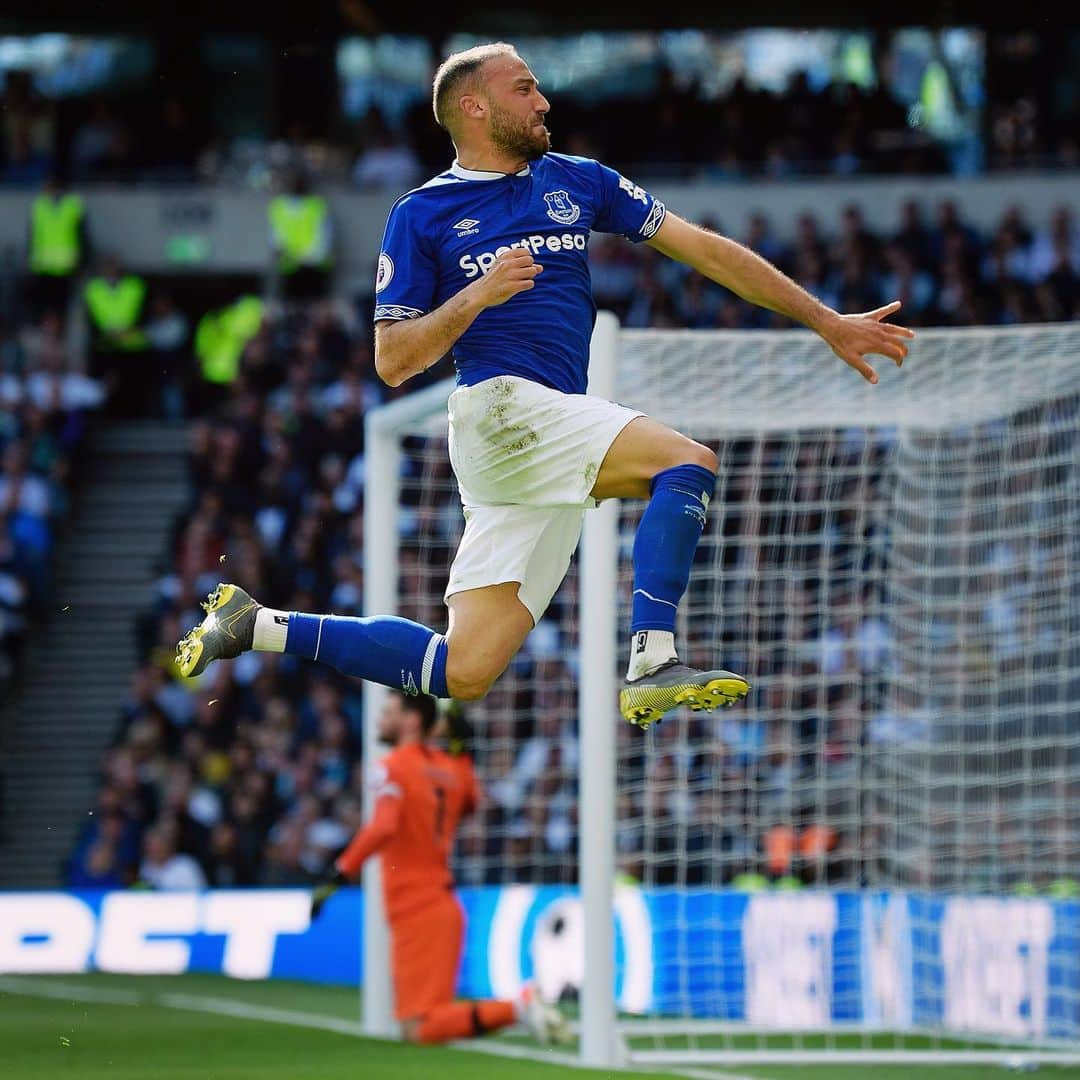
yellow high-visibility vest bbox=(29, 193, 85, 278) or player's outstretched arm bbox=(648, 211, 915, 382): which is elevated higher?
yellow high-visibility vest bbox=(29, 193, 85, 278)

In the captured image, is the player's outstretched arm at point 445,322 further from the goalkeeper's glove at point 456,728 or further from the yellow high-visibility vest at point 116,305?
the yellow high-visibility vest at point 116,305

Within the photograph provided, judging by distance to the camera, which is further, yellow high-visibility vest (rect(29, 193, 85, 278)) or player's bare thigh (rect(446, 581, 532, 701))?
yellow high-visibility vest (rect(29, 193, 85, 278))

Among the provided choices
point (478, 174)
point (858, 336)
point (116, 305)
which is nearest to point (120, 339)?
point (116, 305)

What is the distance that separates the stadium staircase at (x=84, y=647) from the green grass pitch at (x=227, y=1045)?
145 inches

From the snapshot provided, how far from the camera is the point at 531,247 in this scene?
6262 millimetres

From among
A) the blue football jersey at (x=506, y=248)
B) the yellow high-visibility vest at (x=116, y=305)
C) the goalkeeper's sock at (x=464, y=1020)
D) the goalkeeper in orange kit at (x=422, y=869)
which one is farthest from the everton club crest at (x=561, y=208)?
the yellow high-visibility vest at (x=116, y=305)

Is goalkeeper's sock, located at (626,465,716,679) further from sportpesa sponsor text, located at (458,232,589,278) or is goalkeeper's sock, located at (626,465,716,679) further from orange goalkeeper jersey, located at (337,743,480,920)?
orange goalkeeper jersey, located at (337,743,480,920)

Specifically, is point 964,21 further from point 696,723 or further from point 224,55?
point 696,723

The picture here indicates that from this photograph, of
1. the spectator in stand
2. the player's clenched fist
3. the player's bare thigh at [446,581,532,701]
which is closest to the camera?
the player's clenched fist

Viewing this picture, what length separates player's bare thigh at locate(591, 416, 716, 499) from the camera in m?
6.21

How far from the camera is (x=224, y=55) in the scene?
942 inches

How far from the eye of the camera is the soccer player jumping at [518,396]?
615 cm

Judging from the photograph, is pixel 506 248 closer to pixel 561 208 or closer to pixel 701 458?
pixel 561 208

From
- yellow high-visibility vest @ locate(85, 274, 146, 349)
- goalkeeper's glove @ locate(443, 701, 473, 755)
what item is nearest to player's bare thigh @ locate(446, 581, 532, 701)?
goalkeeper's glove @ locate(443, 701, 473, 755)
